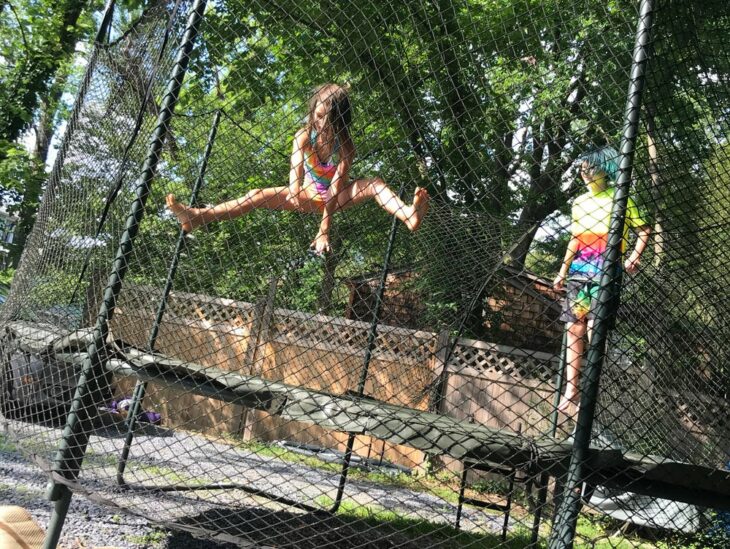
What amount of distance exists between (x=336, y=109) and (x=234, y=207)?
591 millimetres

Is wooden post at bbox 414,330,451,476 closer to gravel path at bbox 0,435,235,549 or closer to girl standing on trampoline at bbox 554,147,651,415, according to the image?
girl standing on trampoline at bbox 554,147,651,415

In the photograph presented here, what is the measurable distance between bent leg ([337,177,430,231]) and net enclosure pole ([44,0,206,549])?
0.86m

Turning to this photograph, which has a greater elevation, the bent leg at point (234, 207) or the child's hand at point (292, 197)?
the child's hand at point (292, 197)

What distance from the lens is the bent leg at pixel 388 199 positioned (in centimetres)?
227

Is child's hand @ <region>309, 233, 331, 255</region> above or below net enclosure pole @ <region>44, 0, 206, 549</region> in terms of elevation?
above

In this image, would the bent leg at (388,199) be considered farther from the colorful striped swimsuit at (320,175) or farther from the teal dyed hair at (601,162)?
the teal dyed hair at (601,162)

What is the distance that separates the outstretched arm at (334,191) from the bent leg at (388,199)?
34mm

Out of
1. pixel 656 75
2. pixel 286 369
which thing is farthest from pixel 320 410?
pixel 286 369

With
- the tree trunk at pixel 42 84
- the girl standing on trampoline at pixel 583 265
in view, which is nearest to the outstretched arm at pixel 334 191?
the girl standing on trampoline at pixel 583 265

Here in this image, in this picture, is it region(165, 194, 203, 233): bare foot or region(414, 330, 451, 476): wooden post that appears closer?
region(165, 194, 203, 233): bare foot

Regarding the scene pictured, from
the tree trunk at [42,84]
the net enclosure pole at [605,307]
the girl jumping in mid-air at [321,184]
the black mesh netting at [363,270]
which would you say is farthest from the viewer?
the tree trunk at [42,84]

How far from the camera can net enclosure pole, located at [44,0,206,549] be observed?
78.0 inches

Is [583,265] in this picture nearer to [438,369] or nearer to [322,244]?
[322,244]

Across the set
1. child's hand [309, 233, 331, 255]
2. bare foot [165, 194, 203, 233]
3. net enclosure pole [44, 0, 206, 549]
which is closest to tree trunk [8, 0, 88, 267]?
bare foot [165, 194, 203, 233]
